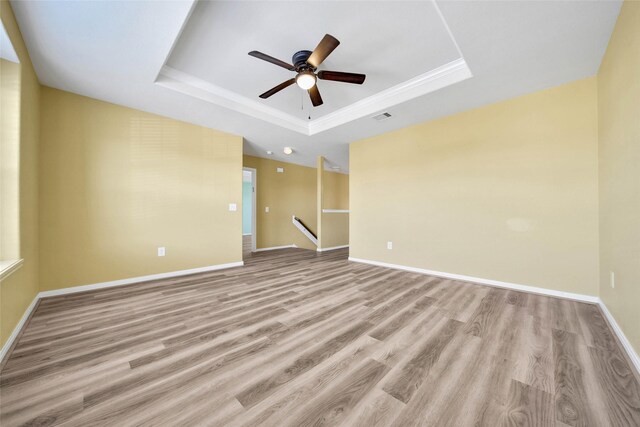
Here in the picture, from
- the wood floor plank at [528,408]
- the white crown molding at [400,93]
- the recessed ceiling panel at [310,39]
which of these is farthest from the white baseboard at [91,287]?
the white crown molding at [400,93]

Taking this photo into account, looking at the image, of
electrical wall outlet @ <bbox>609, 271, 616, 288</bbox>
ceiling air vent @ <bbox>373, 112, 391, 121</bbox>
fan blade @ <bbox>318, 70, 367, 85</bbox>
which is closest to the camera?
electrical wall outlet @ <bbox>609, 271, 616, 288</bbox>

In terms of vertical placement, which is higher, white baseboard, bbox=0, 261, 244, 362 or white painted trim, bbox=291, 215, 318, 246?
white painted trim, bbox=291, 215, 318, 246

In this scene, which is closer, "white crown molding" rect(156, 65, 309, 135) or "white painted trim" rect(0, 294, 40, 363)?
"white painted trim" rect(0, 294, 40, 363)

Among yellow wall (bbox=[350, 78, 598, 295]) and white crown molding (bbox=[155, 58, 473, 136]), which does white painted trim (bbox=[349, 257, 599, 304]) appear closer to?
yellow wall (bbox=[350, 78, 598, 295])

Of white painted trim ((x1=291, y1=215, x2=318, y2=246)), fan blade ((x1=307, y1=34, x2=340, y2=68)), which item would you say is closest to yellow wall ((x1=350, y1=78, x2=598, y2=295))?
fan blade ((x1=307, y1=34, x2=340, y2=68))

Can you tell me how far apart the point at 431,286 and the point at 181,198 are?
3.95m

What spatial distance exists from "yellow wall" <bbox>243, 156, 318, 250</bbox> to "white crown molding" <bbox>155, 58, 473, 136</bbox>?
2.35 m

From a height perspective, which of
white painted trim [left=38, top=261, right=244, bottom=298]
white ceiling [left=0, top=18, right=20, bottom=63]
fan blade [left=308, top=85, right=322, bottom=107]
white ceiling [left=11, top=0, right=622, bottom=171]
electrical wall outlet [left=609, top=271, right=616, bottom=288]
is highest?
white ceiling [left=11, top=0, right=622, bottom=171]

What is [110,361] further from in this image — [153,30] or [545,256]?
[545,256]

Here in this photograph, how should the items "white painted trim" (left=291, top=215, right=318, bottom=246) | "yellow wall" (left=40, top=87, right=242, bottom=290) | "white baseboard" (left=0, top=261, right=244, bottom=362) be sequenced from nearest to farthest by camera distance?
"white baseboard" (left=0, top=261, right=244, bottom=362)
"yellow wall" (left=40, top=87, right=242, bottom=290)
"white painted trim" (left=291, top=215, right=318, bottom=246)

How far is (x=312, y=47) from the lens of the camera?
2.29 metres

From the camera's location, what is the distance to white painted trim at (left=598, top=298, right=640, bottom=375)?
1.41 meters

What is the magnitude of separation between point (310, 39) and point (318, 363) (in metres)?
2.74

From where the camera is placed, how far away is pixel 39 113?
2.59 meters
